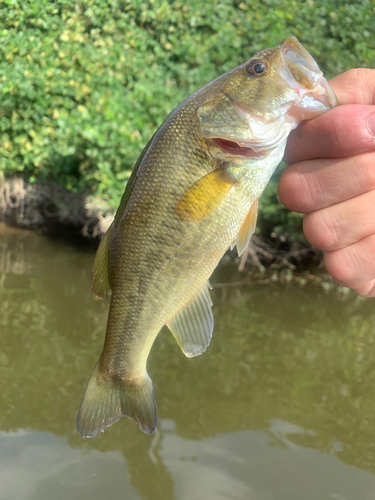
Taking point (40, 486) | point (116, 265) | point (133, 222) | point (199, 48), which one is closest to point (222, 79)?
point (133, 222)

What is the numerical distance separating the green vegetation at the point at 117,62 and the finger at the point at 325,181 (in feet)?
14.4

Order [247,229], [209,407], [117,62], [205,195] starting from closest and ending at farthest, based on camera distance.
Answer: [205,195] → [247,229] → [209,407] → [117,62]

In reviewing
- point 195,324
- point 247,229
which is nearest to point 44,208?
point 195,324

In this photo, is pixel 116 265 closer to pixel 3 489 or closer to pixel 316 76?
pixel 316 76

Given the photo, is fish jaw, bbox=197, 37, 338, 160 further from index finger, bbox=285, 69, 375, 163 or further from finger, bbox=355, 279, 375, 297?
finger, bbox=355, 279, 375, 297

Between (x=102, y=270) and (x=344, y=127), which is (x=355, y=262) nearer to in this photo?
(x=344, y=127)

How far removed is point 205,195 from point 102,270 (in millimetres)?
498

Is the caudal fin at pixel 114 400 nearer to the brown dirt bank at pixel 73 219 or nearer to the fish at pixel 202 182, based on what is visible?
the fish at pixel 202 182

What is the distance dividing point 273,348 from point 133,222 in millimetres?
3514

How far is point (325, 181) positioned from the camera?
1.67 m

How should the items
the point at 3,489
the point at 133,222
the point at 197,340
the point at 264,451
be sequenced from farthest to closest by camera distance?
the point at 264,451 < the point at 3,489 < the point at 197,340 < the point at 133,222

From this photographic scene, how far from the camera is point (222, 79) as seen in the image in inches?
62.5

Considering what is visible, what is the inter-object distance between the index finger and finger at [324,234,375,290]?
1.20 feet

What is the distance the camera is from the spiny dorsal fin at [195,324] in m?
1.66
